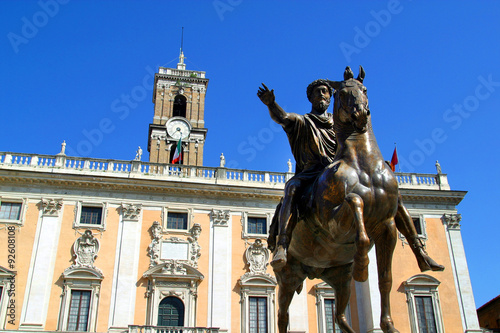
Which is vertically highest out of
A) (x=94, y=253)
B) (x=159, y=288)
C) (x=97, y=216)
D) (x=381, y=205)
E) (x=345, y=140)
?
(x=97, y=216)

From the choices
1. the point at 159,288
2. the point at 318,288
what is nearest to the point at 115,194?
the point at 159,288

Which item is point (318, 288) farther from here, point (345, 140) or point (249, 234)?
point (345, 140)

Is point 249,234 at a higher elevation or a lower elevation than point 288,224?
higher

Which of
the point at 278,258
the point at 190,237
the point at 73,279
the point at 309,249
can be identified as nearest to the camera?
the point at 278,258

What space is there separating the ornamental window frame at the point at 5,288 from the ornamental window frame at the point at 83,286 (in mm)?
2290

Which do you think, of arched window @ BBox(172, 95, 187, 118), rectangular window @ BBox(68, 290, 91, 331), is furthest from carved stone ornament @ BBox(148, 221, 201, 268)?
arched window @ BBox(172, 95, 187, 118)

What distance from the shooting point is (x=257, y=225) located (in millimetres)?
28203

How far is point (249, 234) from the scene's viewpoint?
27.7 m

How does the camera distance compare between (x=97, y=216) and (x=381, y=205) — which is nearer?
(x=381, y=205)

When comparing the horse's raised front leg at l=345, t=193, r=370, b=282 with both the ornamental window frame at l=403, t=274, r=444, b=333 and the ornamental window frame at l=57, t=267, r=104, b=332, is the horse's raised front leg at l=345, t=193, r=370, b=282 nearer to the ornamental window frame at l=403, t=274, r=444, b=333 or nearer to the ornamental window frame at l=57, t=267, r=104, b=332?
the ornamental window frame at l=57, t=267, r=104, b=332

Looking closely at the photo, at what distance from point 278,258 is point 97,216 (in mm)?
22937

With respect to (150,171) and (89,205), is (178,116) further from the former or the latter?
(89,205)

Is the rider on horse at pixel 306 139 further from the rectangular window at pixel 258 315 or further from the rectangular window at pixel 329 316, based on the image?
the rectangular window at pixel 329 316

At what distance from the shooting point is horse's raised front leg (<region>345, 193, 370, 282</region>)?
4.86 meters
